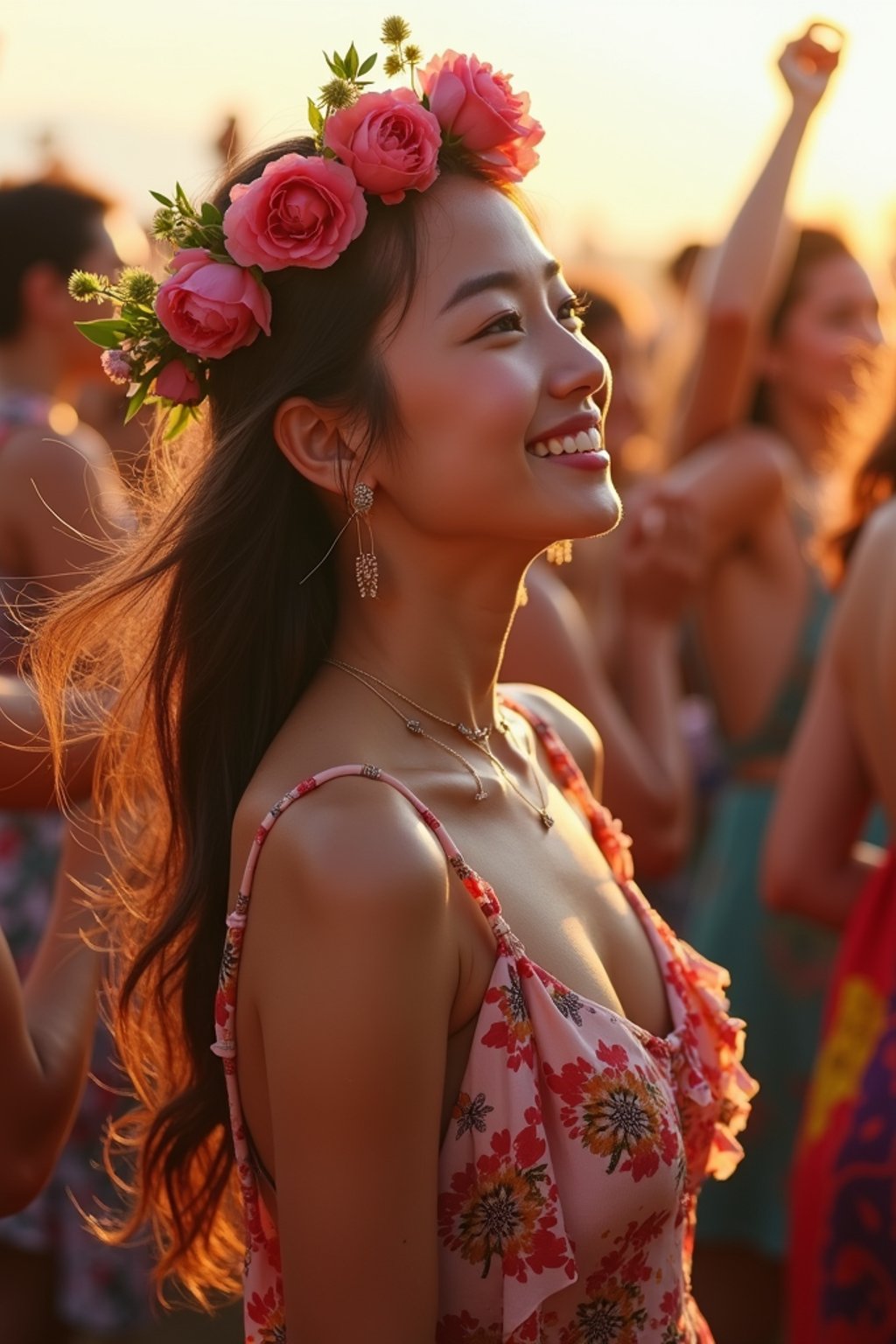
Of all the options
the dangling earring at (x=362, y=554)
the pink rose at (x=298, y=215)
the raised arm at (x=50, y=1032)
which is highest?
the pink rose at (x=298, y=215)

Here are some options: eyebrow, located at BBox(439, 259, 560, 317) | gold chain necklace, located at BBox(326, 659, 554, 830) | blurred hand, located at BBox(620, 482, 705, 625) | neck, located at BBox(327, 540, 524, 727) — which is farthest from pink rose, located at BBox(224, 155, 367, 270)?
blurred hand, located at BBox(620, 482, 705, 625)

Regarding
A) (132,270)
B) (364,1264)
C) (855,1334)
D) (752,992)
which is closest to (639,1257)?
(364,1264)

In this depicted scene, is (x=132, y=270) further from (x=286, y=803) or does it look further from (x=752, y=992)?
(x=752, y=992)

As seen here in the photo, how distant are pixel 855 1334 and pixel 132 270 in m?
1.89

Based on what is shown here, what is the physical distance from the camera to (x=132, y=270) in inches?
77.5

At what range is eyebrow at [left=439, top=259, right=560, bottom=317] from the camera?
1.82m

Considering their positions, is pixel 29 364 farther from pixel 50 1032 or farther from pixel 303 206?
pixel 50 1032

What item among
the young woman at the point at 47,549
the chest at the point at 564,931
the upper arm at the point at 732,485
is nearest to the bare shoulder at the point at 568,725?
the chest at the point at 564,931

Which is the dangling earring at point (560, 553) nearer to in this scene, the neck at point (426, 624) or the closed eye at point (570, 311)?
the neck at point (426, 624)

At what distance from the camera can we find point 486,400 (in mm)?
1790

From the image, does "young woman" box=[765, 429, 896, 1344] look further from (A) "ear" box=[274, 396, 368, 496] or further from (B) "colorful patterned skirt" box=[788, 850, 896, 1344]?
(A) "ear" box=[274, 396, 368, 496]

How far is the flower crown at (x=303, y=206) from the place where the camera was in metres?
1.81

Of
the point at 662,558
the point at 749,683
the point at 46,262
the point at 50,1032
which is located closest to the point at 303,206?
the point at 50,1032

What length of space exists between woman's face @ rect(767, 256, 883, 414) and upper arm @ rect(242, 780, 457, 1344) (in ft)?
10.7
